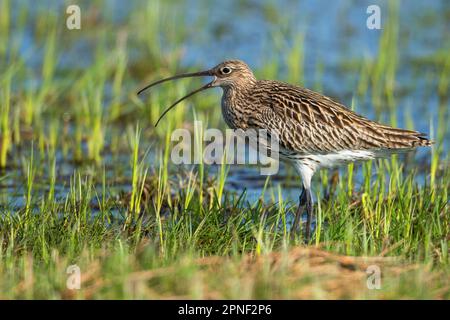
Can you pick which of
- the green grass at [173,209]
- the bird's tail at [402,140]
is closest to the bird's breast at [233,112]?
the green grass at [173,209]

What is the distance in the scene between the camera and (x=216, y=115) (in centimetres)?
1273

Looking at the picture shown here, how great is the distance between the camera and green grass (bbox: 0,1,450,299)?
6.30 metres

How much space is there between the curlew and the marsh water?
2036mm

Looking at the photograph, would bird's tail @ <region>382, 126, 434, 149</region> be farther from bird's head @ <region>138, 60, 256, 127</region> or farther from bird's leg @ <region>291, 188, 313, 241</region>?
bird's head @ <region>138, 60, 256, 127</region>

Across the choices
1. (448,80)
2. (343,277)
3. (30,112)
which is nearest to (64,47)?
(30,112)

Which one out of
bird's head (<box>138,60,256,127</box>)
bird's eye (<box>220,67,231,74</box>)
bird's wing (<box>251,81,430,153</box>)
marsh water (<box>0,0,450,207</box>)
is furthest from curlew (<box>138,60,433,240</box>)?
marsh water (<box>0,0,450,207</box>)

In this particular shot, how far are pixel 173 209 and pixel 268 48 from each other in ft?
21.7

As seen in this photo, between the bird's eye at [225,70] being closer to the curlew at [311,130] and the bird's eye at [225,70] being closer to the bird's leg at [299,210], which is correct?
the curlew at [311,130]

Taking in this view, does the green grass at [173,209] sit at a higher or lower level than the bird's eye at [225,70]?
lower

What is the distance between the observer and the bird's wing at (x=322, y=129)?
870 centimetres

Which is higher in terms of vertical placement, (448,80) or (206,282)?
(448,80)

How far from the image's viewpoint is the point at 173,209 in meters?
9.34

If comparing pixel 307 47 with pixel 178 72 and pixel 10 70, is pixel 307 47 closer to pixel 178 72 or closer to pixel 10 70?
pixel 178 72

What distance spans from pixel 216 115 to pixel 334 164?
13.1 feet
